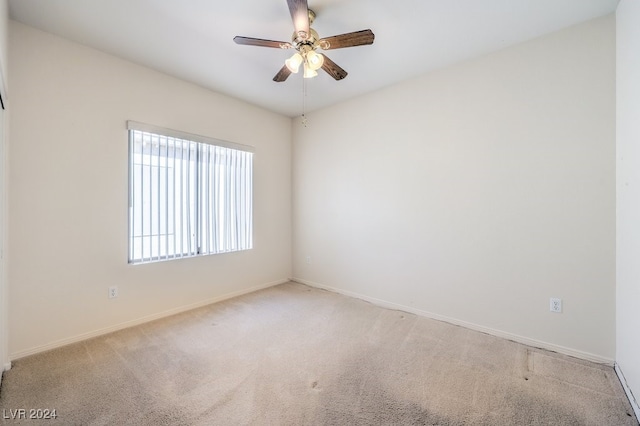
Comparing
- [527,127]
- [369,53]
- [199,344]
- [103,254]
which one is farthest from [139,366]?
[527,127]

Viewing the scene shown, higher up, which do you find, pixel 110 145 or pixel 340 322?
A: pixel 110 145

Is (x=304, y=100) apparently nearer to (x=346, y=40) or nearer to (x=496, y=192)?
(x=346, y=40)

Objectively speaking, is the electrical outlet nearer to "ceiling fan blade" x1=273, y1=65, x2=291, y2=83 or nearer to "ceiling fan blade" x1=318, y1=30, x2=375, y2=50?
"ceiling fan blade" x1=273, y1=65, x2=291, y2=83

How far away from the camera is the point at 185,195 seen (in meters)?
3.10

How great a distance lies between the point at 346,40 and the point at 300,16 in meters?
0.36

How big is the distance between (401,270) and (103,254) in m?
3.08

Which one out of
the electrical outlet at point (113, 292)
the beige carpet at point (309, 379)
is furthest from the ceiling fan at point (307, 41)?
the electrical outlet at point (113, 292)

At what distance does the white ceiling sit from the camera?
1.96 m

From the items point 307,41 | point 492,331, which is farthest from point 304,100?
point 492,331

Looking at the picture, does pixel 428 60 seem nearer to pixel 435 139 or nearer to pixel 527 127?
pixel 435 139

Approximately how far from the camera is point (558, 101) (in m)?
2.21

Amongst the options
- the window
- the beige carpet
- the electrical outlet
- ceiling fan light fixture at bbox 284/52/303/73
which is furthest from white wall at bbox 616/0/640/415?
the electrical outlet

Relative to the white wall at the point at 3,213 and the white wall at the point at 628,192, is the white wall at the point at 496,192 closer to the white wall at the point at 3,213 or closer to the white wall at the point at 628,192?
the white wall at the point at 628,192

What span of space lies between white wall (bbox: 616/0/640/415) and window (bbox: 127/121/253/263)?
3.61 metres
